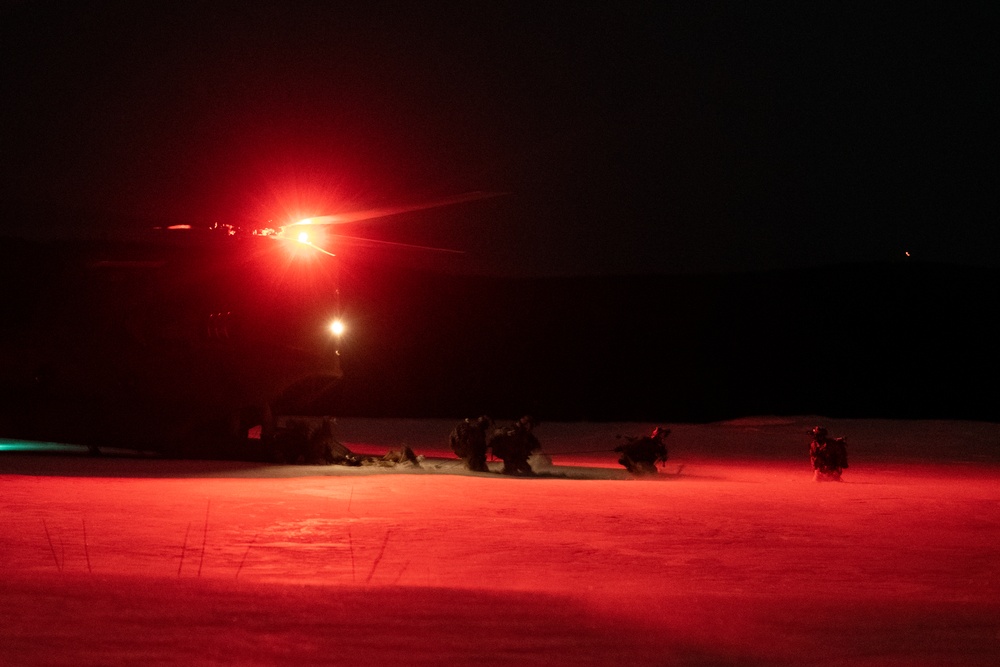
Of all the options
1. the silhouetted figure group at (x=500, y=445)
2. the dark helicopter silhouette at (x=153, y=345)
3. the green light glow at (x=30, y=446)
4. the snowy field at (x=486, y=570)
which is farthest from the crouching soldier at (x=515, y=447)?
the green light glow at (x=30, y=446)

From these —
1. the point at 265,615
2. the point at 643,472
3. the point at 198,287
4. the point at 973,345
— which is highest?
the point at 973,345

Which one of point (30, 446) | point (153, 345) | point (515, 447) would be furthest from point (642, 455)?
point (30, 446)

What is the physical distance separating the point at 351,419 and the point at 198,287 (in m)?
12.6

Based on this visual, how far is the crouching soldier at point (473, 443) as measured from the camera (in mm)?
12031

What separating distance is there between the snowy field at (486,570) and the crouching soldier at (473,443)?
4.76 ft

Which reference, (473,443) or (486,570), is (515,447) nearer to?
(473,443)

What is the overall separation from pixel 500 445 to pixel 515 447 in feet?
0.55

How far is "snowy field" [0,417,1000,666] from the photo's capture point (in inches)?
144

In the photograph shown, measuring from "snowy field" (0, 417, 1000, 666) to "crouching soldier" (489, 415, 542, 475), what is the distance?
1.35 meters

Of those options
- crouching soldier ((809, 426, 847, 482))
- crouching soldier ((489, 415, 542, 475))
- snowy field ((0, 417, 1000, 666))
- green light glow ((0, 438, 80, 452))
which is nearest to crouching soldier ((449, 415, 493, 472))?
crouching soldier ((489, 415, 542, 475))

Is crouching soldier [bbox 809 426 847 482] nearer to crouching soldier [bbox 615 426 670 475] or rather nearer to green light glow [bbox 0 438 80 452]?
crouching soldier [bbox 615 426 670 475]

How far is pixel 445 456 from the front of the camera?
14.6 m

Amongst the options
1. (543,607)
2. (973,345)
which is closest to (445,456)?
(543,607)

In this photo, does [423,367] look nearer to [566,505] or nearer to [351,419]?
[351,419]
